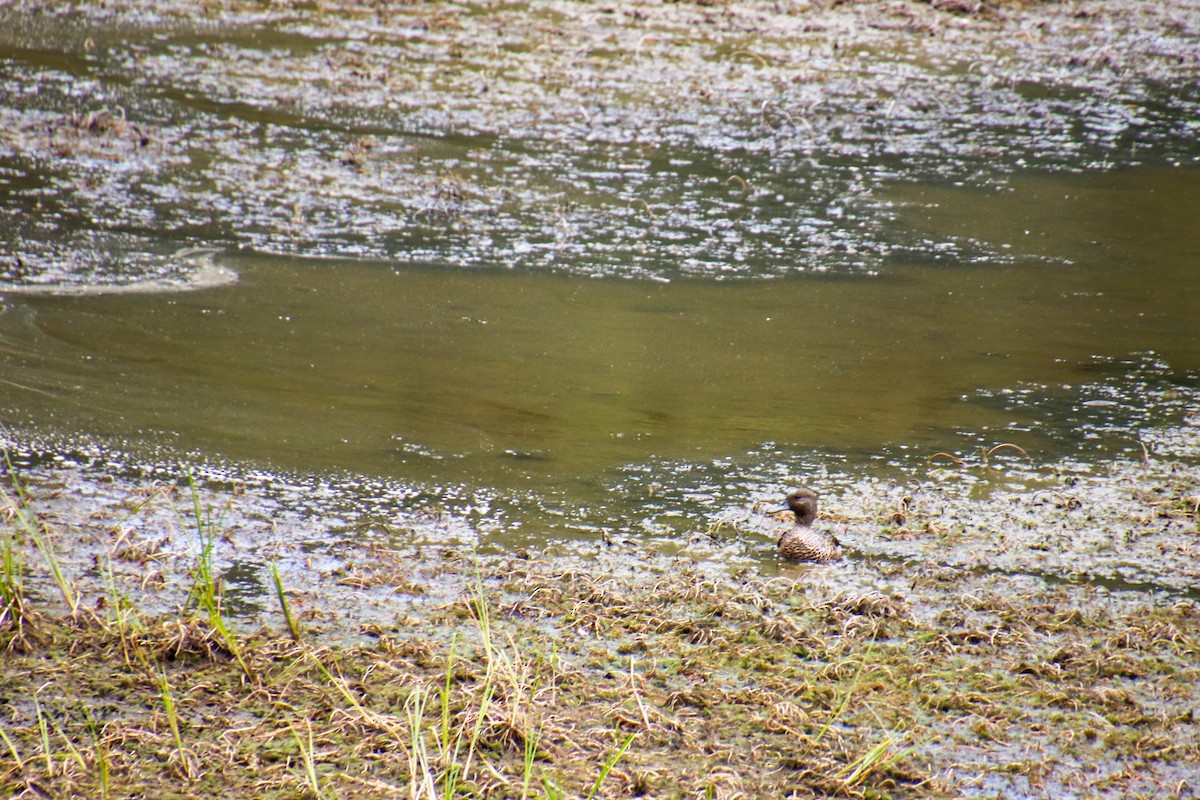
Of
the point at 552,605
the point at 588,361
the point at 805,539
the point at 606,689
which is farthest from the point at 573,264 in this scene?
the point at 606,689

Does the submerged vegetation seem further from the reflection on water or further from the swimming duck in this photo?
the reflection on water

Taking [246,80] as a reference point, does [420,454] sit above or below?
below

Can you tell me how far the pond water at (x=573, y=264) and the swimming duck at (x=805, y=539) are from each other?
1.87ft

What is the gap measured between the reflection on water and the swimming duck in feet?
3.25

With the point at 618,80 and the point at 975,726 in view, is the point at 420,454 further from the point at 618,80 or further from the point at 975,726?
the point at 618,80

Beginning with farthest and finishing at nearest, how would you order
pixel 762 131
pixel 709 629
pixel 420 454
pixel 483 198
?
1. pixel 762 131
2. pixel 483 198
3. pixel 420 454
4. pixel 709 629

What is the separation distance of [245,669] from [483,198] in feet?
21.7

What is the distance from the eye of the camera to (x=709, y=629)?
4496mm

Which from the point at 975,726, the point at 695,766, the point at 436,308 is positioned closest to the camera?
the point at 695,766

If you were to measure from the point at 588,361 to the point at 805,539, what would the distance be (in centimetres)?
263

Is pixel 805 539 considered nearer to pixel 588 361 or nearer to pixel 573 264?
pixel 588 361

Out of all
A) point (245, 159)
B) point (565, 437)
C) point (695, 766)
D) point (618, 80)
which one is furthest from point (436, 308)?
point (618, 80)

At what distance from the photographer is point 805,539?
198 inches

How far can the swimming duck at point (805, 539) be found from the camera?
197 inches
